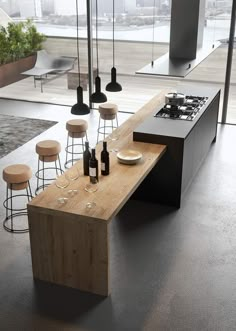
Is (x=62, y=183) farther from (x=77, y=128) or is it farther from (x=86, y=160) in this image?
(x=77, y=128)

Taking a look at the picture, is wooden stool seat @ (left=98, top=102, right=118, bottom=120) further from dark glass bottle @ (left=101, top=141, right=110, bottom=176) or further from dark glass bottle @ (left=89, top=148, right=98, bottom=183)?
dark glass bottle @ (left=89, top=148, right=98, bottom=183)

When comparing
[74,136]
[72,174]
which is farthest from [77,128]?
[72,174]

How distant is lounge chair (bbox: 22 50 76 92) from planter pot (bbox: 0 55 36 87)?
0.09m

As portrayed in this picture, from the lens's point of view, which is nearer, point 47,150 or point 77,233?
point 77,233

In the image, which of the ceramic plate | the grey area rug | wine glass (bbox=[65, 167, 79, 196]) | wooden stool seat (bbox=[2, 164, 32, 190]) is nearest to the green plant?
the grey area rug

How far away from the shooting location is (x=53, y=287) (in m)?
4.00

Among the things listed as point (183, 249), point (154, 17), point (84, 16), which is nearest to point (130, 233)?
point (183, 249)

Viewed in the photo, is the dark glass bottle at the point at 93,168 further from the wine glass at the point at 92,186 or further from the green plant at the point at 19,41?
the green plant at the point at 19,41

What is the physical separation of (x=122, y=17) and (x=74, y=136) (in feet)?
9.31

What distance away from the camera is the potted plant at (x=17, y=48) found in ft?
28.7

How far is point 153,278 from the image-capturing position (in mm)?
4105

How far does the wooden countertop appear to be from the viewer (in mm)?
3678

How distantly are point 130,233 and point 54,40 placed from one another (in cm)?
507

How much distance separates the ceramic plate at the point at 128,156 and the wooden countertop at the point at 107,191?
0.16 feet
